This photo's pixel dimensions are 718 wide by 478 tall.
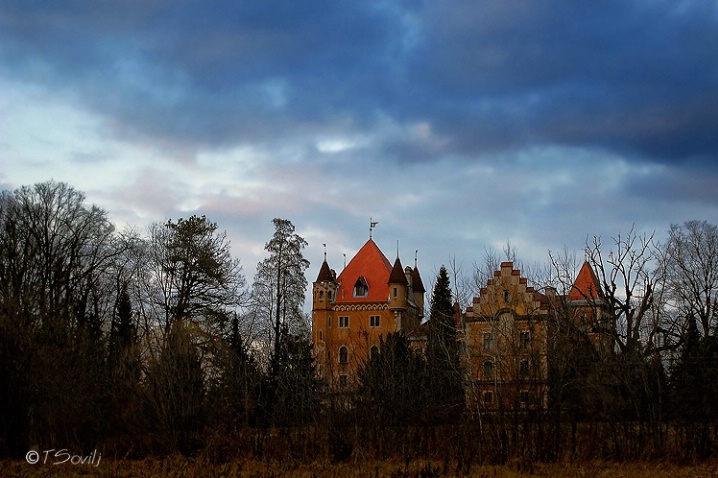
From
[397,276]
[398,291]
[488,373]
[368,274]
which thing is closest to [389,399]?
[488,373]

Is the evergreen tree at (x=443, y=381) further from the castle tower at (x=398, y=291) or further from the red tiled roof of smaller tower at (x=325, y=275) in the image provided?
the red tiled roof of smaller tower at (x=325, y=275)

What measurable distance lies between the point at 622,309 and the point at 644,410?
1123 cm

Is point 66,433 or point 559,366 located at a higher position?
point 559,366

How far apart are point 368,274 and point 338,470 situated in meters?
53.9

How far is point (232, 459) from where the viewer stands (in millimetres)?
20797

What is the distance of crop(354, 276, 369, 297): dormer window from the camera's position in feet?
232

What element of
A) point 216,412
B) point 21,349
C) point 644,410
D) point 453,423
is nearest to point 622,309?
point 644,410

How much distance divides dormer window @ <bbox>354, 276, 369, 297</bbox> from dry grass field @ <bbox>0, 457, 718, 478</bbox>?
165 feet

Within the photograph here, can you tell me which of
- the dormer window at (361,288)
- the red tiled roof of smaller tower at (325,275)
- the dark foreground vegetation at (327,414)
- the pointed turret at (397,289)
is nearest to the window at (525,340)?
the dark foreground vegetation at (327,414)

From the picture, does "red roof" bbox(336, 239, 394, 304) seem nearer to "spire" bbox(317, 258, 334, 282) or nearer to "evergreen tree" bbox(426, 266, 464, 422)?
"spire" bbox(317, 258, 334, 282)

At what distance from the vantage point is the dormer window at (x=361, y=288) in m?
70.8

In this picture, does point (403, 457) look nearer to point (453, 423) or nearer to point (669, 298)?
point (453, 423)

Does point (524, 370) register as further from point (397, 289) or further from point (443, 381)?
point (397, 289)

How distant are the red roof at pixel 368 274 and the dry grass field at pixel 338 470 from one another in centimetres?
4989
